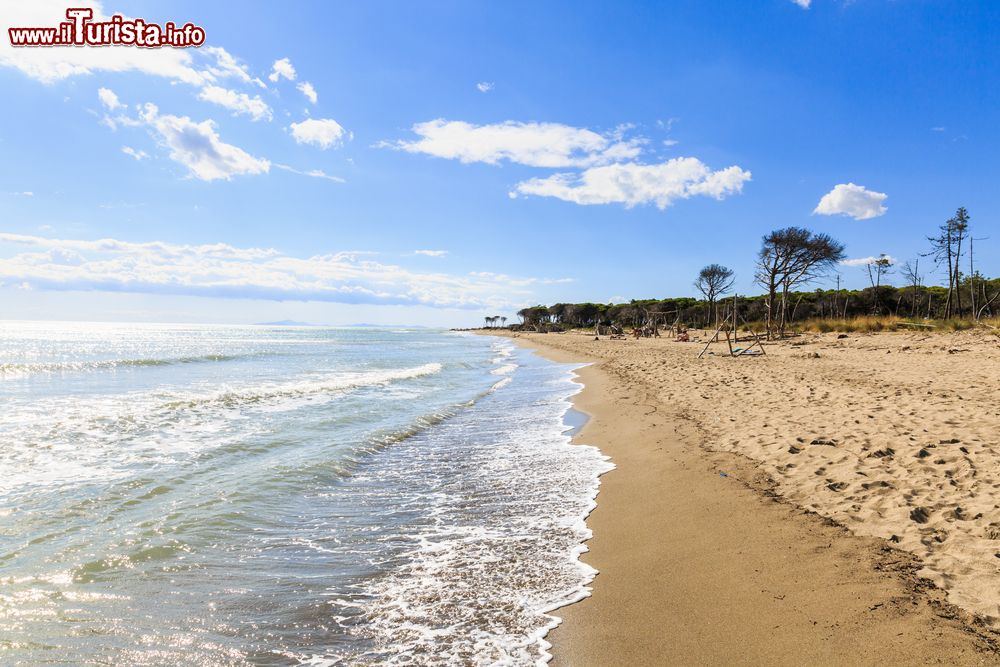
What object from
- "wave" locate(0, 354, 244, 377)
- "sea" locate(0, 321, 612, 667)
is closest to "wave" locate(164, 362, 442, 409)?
"sea" locate(0, 321, 612, 667)

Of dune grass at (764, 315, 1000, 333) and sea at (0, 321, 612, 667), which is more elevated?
dune grass at (764, 315, 1000, 333)

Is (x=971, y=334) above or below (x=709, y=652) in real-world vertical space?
above

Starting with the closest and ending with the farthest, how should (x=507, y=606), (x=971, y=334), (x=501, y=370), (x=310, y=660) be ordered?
(x=310, y=660) < (x=507, y=606) < (x=971, y=334) < (x=501, y=370)

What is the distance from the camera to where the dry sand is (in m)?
2.98

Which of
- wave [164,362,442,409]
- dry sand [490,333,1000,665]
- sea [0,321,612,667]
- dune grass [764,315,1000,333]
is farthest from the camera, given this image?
dune grass [764,315,1000,333]

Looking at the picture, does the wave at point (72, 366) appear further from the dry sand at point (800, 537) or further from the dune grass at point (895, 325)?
the dune grass at point (895, 325)

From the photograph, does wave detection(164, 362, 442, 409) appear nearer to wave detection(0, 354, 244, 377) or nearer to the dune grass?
wave detection(0, 354, 244, 377)

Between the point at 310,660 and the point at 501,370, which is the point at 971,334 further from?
the point at 310,660

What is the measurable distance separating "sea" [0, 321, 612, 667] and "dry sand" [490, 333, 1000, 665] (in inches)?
19.7

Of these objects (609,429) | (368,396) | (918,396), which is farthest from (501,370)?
(918,396)

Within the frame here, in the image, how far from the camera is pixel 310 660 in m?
3.16

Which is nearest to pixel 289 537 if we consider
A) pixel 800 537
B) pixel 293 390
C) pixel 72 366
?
pixel 800 537

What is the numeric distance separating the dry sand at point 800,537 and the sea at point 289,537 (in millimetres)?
501

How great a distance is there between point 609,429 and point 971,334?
21982 mm
